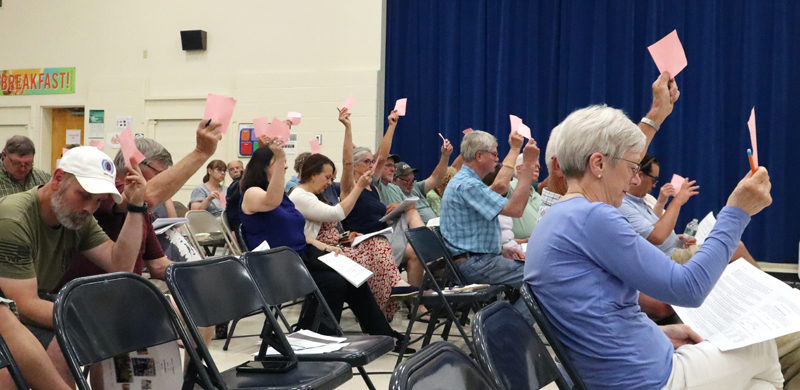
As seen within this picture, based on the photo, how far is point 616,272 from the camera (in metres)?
1.78

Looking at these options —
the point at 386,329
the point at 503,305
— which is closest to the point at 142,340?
the point at 503,305

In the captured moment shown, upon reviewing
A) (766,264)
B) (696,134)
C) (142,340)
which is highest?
(696,134)

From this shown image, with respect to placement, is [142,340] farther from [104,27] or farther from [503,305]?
[104,27]

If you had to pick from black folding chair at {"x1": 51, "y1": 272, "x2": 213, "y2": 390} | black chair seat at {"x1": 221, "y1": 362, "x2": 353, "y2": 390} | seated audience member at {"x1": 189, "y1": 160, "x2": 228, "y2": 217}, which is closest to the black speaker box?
seated audience member at {"x1": 189, "y1": 160, "x2": 228, "y2": 217}

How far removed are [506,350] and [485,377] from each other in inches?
10.2

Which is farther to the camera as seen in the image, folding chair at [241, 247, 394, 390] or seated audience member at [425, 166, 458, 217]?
seated audience member at [425, 166, 458, 217]

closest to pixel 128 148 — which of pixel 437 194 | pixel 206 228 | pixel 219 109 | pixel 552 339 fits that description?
pixel 219 109

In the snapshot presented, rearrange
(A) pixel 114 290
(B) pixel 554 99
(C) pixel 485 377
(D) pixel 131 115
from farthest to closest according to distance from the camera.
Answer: (D) pixel 131 115
(B) pixel 554 99
(A) pixel 114 290
(C) pixel 485 377

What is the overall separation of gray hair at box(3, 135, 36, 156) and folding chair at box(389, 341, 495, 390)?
173 inches

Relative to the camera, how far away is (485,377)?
1.43 m

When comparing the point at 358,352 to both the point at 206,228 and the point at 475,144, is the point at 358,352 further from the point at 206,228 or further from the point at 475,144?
the point at 206,228

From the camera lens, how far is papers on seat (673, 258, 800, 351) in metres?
1.94

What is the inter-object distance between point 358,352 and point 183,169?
3.50 feet

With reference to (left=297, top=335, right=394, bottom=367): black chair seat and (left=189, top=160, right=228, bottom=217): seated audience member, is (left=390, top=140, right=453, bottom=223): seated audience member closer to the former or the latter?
(left=189, top=160, right=228, bottom=217): seated audience member
